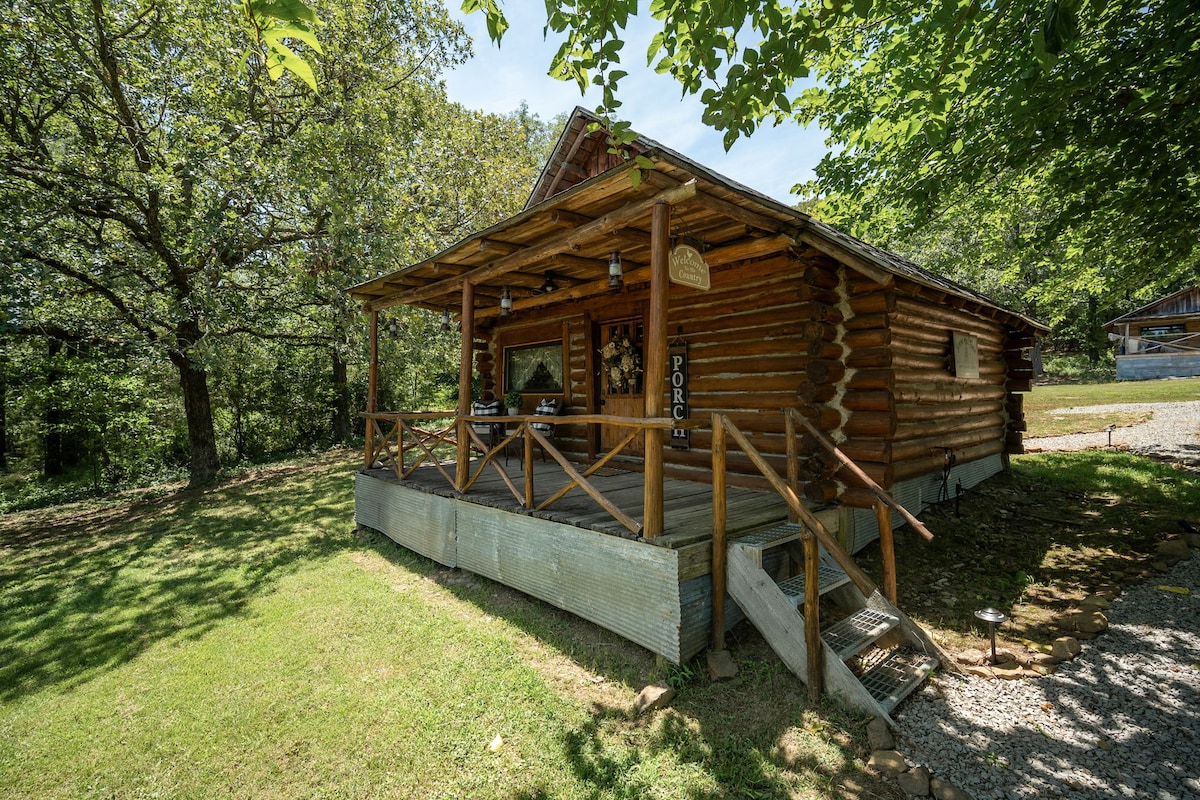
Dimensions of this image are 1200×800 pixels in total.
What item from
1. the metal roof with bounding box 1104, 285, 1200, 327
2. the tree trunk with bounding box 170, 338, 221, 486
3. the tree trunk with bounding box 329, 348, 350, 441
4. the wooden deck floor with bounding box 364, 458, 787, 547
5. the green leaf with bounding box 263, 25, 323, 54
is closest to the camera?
the green leaf with bounding box 263, 25, 323, 54

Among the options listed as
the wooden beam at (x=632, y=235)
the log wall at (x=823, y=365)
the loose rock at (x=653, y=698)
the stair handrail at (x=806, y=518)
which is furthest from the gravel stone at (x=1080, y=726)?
the wooden beam at (x=632, y=235)

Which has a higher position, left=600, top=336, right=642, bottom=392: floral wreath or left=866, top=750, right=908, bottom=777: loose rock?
left=600, top=336, right=642, bottom=392: floral wreath

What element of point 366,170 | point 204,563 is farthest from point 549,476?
point 366,170

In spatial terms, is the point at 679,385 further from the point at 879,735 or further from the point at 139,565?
the point at 139,565

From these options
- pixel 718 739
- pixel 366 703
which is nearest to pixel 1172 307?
pixel 718 739

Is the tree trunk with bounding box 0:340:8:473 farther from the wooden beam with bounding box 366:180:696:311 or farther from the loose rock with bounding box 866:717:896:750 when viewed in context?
the loose rock with bounding box 866:717:896:750

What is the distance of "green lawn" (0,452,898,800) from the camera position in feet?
9.61

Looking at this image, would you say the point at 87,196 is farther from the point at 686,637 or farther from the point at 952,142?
the point at 952,142

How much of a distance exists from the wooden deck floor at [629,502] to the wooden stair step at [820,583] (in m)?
0.54

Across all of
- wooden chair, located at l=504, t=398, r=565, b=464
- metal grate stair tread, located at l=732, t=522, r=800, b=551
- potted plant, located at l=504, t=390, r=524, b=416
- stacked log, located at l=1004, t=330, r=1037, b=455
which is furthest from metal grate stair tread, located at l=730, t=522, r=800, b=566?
stacked log, located at l=1004, t=330, r=1037, b=455

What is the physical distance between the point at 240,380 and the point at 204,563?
1115 centimetres

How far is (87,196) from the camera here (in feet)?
29.7

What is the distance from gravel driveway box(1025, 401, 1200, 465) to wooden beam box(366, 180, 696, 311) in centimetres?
1117


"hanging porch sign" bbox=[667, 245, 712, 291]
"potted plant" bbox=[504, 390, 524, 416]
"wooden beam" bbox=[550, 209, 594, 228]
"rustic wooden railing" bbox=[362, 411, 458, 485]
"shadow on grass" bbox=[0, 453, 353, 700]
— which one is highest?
"wooden beam" bbox=[550, 209, 594, 228]
